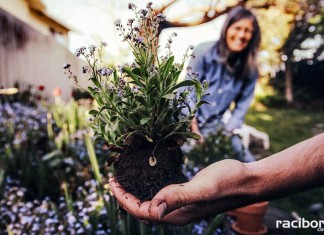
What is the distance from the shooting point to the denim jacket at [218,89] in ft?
10.7

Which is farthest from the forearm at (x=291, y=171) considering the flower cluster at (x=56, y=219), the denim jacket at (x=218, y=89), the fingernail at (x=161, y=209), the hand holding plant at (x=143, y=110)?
the denim jacket at (x=218, y=89)

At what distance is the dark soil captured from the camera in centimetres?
123

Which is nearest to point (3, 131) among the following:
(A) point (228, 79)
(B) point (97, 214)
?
(B) point (97, 214)

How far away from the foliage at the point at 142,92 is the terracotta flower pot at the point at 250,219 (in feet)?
4.48

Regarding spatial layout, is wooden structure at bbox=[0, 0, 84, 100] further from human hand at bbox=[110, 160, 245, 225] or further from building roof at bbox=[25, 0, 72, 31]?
human hand at bbox=[110, 160, 245, 225]

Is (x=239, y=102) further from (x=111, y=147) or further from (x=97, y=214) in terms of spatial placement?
(x=111, y=147)

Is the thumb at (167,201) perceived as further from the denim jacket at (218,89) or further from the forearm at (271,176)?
the denim jacket at (218,89)

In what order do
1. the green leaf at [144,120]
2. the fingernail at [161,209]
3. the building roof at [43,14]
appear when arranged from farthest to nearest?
1. the building roof at [43,14]
2. the green leaf at [144,120]
3. the fingernail at [161,209]

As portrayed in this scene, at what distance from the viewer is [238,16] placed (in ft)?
10.7

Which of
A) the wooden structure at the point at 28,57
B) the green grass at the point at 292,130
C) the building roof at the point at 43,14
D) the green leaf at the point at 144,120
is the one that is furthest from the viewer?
the building roof at the point at 43,14

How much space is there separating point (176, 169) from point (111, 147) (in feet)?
0.89

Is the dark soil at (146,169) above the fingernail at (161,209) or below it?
above

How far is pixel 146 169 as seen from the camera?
125 centimetres

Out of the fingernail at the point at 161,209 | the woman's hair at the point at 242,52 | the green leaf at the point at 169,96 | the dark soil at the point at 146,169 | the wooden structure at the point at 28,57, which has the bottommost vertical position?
the fingernail at the point at 161,209
